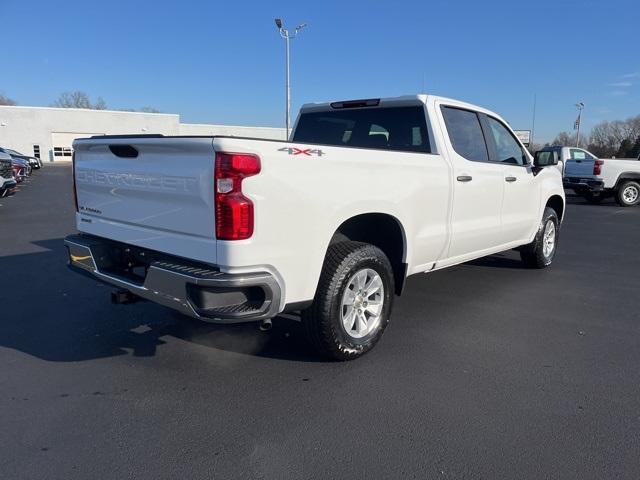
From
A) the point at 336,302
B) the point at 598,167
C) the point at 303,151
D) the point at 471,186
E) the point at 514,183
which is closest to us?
the point at 303,151

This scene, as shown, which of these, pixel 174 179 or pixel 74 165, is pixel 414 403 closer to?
pixel 174 179

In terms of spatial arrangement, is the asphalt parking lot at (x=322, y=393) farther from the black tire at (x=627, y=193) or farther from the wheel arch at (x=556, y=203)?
the black tire at (x=627, y=193)

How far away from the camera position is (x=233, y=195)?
2.83 metres

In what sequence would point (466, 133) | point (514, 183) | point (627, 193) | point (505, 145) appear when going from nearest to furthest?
point (466, 133) → point (514, 183) → point (505, 145) → point (627, 193)

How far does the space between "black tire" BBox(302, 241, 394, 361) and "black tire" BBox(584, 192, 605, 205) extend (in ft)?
54.2

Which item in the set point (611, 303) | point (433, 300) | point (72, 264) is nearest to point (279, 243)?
point (72, 264)

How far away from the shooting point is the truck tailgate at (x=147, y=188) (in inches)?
116

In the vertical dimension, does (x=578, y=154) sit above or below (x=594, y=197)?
above

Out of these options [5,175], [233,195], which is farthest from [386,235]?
[5,175]

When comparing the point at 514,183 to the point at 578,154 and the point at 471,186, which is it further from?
the point at 578,154

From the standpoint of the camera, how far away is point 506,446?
2.71m

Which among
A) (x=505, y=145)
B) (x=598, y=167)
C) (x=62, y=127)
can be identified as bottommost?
(x=598, y=167)

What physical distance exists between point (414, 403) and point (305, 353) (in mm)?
1036

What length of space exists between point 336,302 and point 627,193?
16.9 metres
